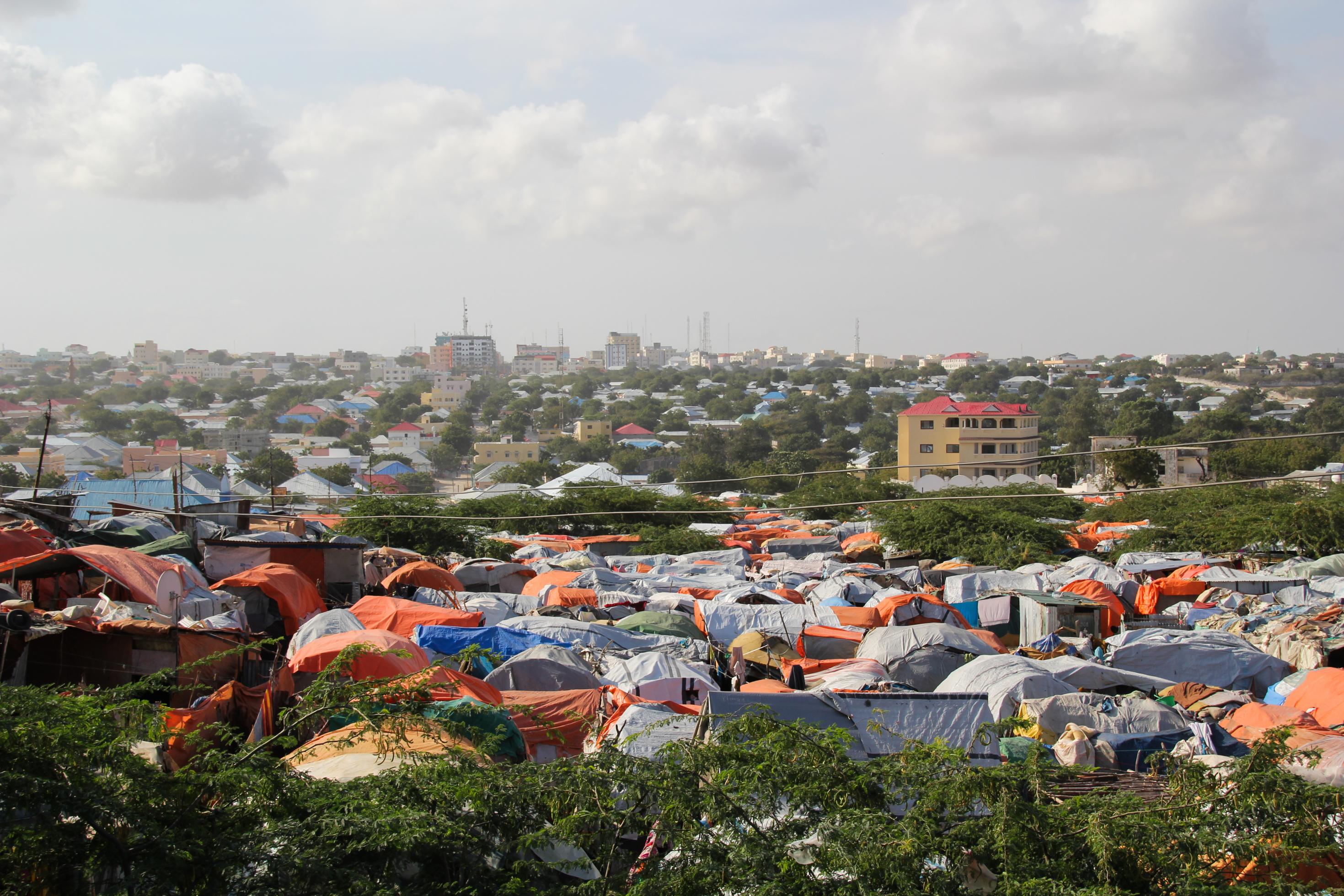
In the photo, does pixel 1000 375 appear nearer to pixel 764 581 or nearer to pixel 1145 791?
pixel 764 581

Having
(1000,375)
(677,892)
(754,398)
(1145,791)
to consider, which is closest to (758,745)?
(677,892)

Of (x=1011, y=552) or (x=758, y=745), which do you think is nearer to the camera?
(x=758, y=745)

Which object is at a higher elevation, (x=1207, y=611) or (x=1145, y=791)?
(x=1145, y=791)

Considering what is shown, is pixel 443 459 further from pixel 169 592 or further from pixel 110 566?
pixel 169 592

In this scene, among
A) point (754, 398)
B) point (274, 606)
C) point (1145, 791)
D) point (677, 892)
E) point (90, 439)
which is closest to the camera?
point (677, 892)

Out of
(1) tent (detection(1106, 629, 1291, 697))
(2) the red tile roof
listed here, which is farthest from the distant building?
(1) tent (detection(1106, 629, 1291, 697))

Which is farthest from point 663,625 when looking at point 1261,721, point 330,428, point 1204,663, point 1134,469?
point 330,428
